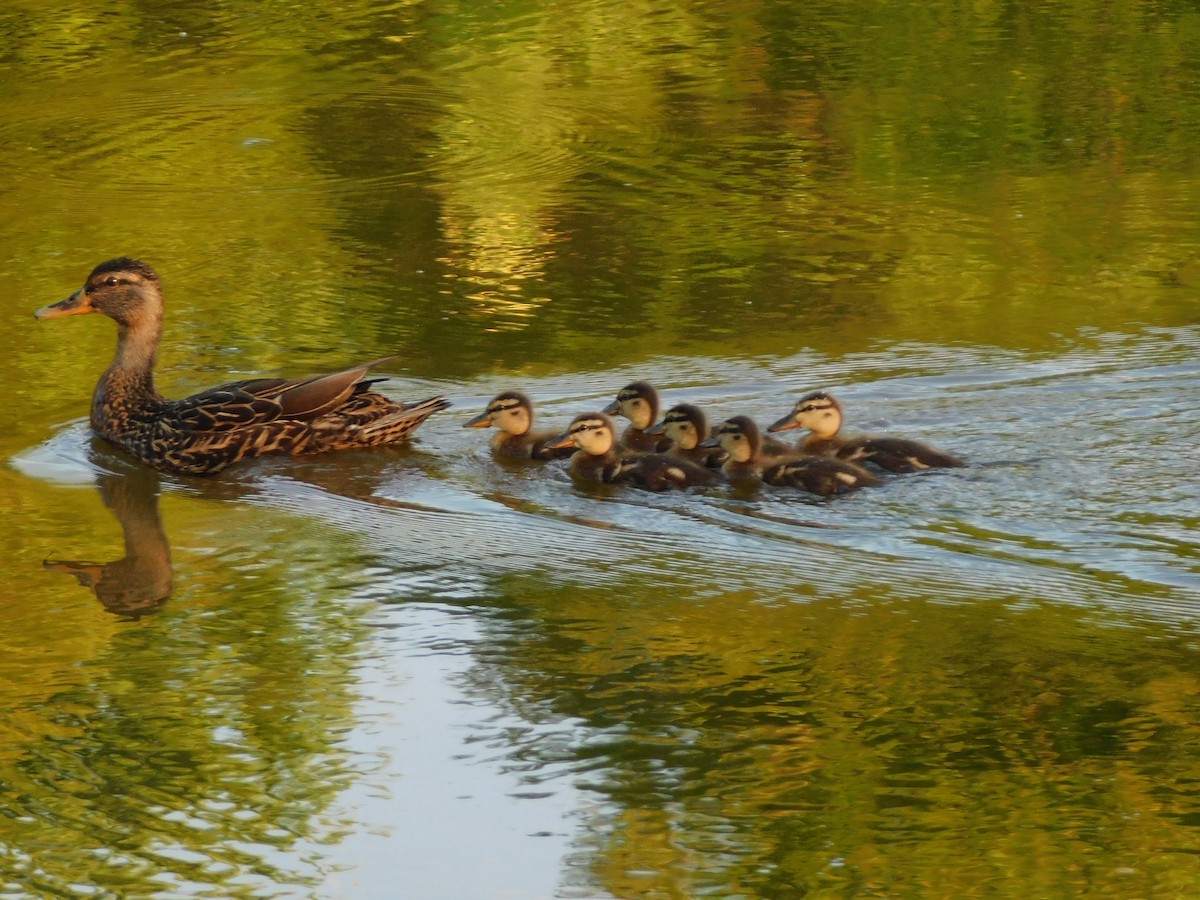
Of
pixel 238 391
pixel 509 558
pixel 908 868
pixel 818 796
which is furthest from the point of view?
pixel 238 391

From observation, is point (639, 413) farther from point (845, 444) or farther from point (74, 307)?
point (74, 307)

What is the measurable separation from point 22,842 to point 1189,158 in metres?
7.86

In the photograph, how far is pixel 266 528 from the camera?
575 cm

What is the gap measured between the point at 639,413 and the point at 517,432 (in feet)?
1.41

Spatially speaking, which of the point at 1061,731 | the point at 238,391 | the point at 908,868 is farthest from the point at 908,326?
the point at 908,868

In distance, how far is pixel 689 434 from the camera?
6348 mm

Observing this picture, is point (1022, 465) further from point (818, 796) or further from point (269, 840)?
point (269, 840)

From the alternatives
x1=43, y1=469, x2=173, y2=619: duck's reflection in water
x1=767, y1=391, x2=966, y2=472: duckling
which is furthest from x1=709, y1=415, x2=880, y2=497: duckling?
x1=43, y1=469, x2=173, y2=619: duck's reflection in water

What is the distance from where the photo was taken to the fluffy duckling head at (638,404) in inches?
257

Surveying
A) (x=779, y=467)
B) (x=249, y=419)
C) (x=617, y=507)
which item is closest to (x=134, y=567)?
(x=249, y=419)

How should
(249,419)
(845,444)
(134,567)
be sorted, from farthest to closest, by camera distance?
(249,419) < (845,444) < (134,567)

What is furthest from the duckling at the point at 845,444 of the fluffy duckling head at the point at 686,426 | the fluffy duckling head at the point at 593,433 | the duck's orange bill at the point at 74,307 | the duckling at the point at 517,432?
the duck's orange bill at the point at 74,307

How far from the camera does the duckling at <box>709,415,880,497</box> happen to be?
19.4 feet

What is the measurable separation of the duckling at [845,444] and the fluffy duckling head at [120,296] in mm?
2327
